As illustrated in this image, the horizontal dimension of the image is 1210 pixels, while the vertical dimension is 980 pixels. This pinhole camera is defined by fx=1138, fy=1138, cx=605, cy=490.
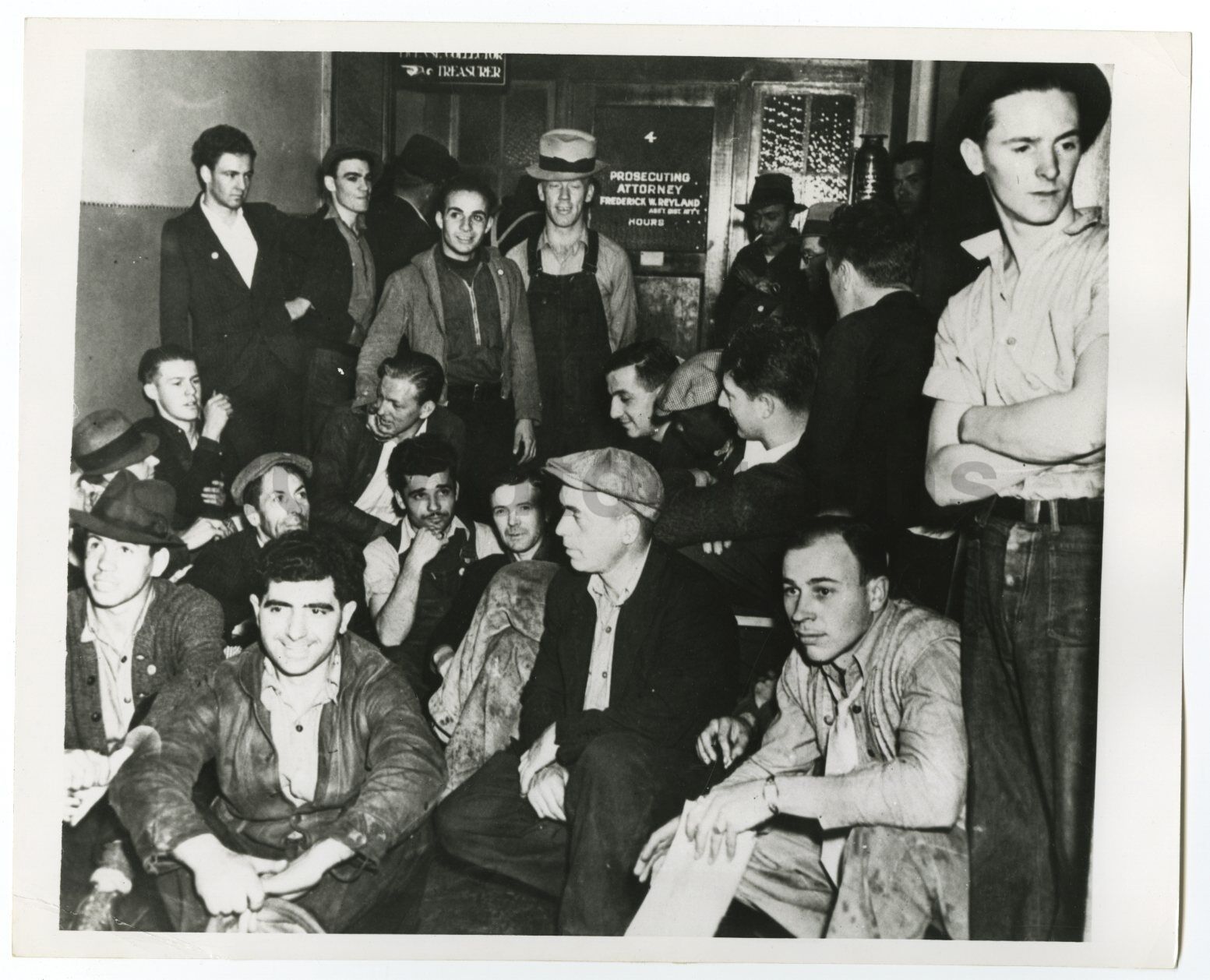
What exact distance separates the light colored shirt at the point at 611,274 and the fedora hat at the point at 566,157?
0.16 meters

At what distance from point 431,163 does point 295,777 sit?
179cm

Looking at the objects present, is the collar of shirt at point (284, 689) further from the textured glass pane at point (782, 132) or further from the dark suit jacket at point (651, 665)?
the textured glass pane at point (782, 132)

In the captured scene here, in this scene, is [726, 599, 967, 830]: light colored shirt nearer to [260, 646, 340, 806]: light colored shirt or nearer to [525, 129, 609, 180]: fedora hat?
[260, 646, 340, 806]: light colored shirt

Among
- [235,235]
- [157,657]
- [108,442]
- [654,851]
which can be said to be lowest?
[654,851]

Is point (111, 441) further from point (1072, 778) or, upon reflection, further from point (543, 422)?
point (1072, 778)

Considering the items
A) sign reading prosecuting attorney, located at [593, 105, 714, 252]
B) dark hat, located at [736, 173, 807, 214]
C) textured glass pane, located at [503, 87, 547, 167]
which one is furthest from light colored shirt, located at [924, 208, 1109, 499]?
textured glass pane, located at [503, 87, 547, 167]

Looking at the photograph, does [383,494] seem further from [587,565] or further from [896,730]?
[896,730]

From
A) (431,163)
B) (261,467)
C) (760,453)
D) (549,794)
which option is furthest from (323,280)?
(549,794)

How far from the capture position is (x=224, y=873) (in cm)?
316

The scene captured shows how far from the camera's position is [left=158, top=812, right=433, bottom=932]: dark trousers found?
317 centimetres

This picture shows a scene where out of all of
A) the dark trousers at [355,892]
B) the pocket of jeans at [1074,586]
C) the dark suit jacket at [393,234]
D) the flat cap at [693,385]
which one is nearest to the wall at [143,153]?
the dark suit jacket at [393,234]

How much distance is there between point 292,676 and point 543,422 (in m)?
1.02

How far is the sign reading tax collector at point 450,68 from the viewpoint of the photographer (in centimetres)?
323

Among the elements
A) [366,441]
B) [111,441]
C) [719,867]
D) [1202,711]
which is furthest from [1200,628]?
[111,441]
